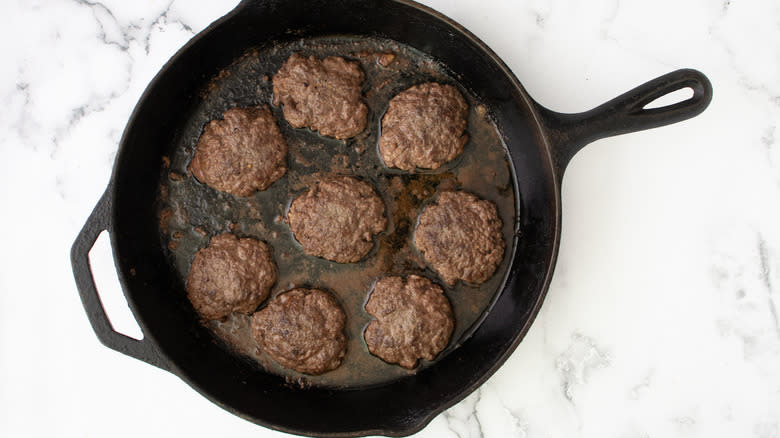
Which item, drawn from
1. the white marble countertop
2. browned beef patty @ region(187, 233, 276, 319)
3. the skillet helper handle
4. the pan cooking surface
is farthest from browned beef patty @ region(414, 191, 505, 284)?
the skillet helper handle

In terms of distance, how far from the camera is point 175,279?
89.0 inches

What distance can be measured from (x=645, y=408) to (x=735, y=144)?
3.96ft

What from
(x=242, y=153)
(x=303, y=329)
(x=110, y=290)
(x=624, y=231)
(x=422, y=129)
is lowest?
(x=303, y=329)

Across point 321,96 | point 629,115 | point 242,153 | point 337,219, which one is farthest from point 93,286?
point 629,115

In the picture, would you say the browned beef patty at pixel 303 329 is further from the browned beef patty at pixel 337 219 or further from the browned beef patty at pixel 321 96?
the browned beef patty at pixel 321 96

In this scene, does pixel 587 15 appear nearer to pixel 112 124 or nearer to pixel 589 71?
pixel 589 71

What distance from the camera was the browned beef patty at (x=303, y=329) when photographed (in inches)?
85.8

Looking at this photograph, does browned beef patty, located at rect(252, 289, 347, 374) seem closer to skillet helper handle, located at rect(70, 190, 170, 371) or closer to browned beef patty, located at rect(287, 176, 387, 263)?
browned beef patty, located at rect(287, 176, 387, 263)

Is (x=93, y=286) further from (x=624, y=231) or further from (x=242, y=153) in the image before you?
(x=624, y=231)

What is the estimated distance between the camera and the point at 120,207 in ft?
6.84

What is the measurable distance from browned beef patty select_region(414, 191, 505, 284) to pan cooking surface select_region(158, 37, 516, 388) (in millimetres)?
62

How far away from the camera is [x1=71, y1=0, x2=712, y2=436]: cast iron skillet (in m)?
1.99

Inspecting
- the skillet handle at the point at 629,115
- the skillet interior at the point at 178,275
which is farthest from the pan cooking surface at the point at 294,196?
the skillet handle at the point at 629,115

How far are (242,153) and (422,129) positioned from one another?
0.72 m
